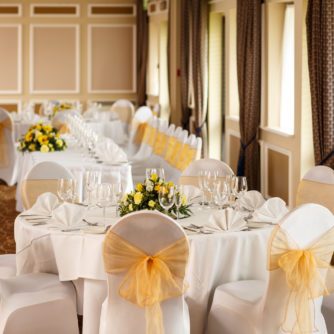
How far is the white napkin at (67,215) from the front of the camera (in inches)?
152

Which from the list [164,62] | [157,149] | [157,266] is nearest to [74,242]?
[157,266]

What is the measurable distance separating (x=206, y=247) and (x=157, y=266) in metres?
0.50

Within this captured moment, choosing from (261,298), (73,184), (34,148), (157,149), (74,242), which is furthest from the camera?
(157,149)

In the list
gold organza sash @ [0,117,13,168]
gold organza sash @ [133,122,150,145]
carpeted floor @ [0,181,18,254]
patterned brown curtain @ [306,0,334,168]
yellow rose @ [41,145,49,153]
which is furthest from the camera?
gold organza sash @ [133,122,150,145]

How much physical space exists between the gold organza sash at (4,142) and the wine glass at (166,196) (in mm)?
5774

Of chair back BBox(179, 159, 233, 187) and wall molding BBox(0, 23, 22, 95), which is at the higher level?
wall molding BBox(0, 23, 22, 95)

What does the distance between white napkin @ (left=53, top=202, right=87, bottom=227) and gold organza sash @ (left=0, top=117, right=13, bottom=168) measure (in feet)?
17.9

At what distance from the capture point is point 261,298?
3.46 metres

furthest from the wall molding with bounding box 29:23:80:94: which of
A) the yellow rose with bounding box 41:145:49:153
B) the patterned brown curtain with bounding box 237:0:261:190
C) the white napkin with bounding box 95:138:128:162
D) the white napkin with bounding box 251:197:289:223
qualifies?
the white napkin with bounding box 251:197:289:223

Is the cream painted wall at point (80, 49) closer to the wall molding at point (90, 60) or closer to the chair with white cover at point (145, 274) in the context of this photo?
the wall molding at point (90, 60)

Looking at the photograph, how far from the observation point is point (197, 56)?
32.8ft

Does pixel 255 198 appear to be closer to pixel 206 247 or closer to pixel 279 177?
pixel 206 247

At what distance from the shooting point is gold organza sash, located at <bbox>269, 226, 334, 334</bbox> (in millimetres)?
3287

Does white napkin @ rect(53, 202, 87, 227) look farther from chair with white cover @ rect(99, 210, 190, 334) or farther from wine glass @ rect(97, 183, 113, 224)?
chair with white cover @ rect(99, 210, 190, 334)
